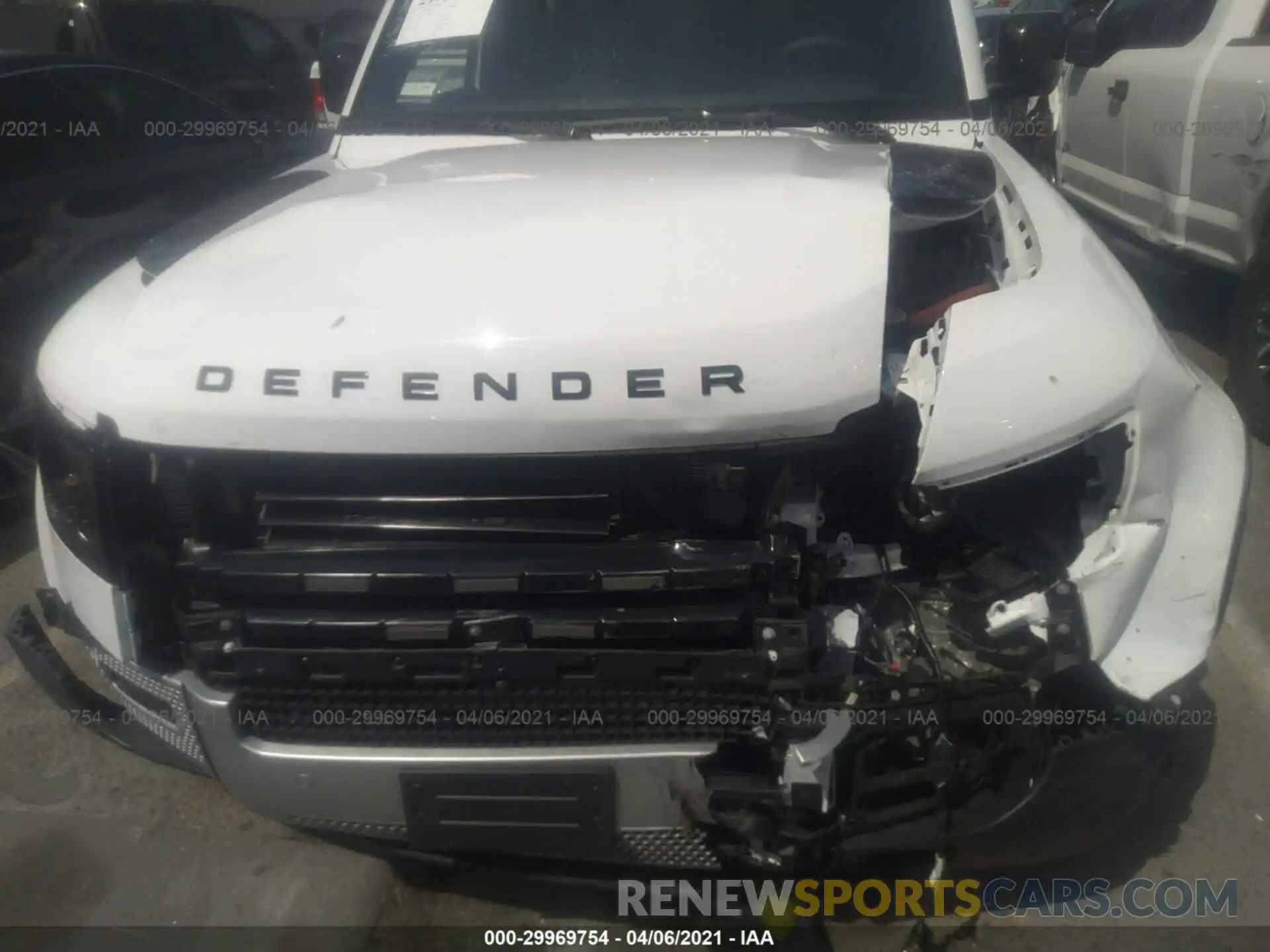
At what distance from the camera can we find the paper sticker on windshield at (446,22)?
342 cm

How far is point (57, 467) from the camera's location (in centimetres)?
214

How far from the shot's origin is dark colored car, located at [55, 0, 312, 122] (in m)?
9.00

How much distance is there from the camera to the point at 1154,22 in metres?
5.70

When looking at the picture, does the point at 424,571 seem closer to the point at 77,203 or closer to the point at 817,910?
the point at 817,910

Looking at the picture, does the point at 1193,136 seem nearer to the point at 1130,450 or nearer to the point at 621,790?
the point at 1130,450

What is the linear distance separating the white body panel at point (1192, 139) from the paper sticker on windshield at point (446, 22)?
3.08 metres

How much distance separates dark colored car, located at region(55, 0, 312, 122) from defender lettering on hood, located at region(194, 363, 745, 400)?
7716mm

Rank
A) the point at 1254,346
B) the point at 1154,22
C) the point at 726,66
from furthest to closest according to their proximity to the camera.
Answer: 1. the point at 1154,22
2. the point at 1254,346
3. the point at 726,66

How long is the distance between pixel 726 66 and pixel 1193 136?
9.80ft

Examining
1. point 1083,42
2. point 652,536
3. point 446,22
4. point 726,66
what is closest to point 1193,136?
point 1083,42

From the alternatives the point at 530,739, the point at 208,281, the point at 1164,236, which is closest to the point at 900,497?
the point at 530,739

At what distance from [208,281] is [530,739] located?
3.37ft

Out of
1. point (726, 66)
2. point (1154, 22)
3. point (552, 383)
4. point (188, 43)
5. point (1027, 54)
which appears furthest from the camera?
point (188, 43)

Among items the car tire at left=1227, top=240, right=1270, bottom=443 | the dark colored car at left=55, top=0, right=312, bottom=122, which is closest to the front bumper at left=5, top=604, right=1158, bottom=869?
the car tire at left=1227, top=240, right=1270, bottom=443
